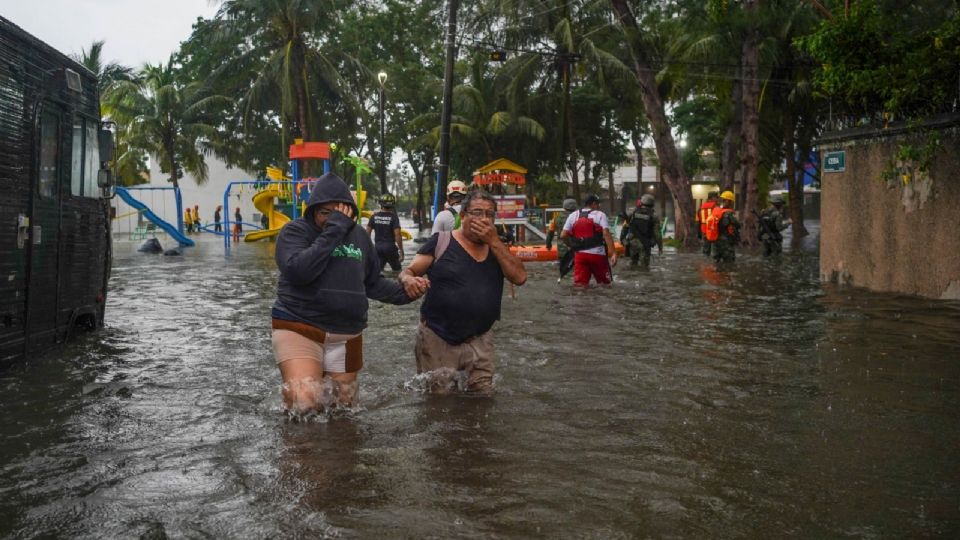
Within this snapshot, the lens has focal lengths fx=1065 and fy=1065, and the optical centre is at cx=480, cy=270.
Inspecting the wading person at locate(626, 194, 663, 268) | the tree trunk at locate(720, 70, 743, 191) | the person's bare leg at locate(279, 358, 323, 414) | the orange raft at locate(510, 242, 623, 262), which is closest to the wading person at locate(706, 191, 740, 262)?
the wading person at locate(626, 194, 663, 268)

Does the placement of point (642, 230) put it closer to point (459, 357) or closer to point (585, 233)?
point (585, 233)

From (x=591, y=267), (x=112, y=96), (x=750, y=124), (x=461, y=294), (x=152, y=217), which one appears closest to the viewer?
(x=461, y=294)

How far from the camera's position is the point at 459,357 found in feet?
24.4

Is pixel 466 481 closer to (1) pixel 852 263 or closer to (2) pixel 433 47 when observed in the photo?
(1) pixel 852 263

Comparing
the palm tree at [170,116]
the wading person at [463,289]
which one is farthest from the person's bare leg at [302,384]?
the palm tree at [170,116]

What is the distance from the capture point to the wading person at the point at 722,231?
21.7 metres

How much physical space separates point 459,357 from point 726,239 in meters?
15.5

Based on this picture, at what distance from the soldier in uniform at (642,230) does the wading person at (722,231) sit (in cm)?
121

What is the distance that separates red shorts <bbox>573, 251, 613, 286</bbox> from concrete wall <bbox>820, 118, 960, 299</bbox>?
3.87m

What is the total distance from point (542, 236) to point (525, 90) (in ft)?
43.0

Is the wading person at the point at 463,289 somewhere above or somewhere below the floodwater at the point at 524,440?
above

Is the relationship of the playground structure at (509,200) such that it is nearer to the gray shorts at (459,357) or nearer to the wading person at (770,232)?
the wading person at (770,232)

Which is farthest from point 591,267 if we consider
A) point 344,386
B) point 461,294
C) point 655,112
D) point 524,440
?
point 655,112

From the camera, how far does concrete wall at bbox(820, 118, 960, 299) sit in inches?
550
